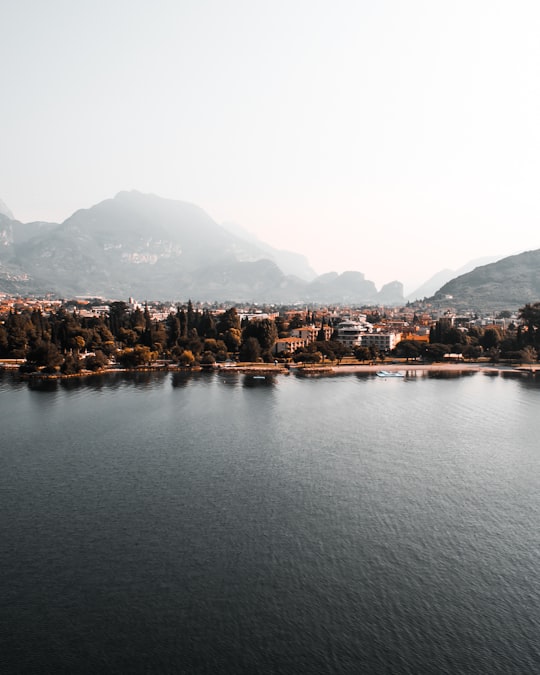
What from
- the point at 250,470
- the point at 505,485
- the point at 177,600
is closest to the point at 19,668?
the point at 177,600

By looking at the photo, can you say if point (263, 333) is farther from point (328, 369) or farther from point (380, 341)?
point (380, 341)

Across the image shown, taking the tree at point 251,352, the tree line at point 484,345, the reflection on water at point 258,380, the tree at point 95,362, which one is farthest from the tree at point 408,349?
the tree at point 95,362

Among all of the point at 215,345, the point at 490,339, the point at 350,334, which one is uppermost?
the point at 350,334

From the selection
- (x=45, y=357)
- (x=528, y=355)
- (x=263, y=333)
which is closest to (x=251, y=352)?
(x=263, y=333)

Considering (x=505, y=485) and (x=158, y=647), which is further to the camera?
(x=505, y=485)

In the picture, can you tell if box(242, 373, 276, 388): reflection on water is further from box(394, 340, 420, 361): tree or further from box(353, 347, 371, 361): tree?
box(394, 340, 420, 361): tree

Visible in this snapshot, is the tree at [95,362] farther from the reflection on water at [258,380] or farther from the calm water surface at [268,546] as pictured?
the calm water surface at [268,546]

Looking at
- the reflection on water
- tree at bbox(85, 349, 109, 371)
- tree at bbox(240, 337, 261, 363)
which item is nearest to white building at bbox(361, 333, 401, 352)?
tree at bbox(240, 337, 261, 363)

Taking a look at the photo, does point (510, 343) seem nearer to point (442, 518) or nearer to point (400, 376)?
point (400, 376)
